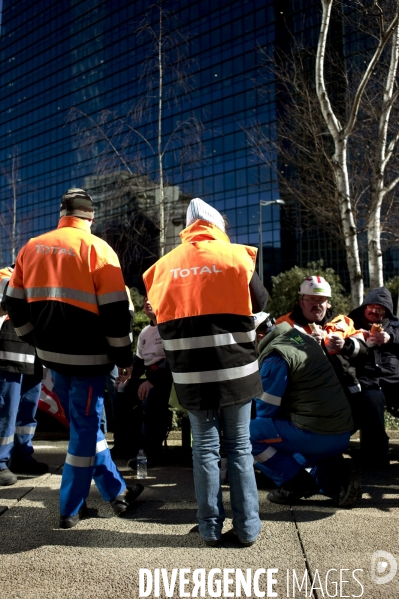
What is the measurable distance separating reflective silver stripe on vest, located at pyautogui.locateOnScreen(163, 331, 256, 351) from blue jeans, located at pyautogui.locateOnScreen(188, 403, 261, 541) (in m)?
0.40

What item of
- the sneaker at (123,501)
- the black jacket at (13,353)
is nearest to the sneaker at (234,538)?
the sneaker at (123,501)

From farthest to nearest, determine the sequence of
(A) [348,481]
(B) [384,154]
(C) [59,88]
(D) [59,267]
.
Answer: (C) [59,88], (B) [384,154], (A) [348,481], (D) [59,267]

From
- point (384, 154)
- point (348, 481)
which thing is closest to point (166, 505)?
point (348, 481)

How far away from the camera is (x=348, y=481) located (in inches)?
136

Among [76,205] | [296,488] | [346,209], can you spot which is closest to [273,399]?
[296,488]

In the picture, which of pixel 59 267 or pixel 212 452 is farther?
pixel 59 267

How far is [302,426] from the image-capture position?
346 cm

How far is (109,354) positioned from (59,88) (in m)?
59.0

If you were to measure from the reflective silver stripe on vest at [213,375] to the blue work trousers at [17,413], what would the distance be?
6.68ft

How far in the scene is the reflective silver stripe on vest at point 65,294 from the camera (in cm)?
312

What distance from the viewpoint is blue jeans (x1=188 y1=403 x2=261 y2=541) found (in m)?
2.85

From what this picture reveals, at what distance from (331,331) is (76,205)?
2305 millimetres

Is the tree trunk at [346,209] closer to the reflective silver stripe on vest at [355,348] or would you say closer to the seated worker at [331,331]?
the seated worker at [331,331]

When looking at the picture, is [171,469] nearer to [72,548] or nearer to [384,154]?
[72,548]
